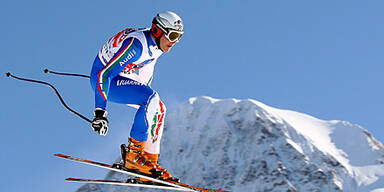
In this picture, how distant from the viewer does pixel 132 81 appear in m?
9.95

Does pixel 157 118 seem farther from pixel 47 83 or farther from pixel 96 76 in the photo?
pixel 47 83

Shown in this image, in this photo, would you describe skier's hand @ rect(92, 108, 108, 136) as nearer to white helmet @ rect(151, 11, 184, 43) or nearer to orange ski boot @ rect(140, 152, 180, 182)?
orange ski boot @ rect(140, 152, 180, 182)

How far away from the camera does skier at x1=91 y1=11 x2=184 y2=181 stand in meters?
9.61

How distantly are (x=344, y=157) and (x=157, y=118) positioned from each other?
169 meters

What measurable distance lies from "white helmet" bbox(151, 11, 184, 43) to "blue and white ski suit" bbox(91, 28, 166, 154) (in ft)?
0.48

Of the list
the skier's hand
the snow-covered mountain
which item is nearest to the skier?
the skier's hand

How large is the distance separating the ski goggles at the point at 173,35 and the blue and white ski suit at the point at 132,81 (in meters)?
0.25

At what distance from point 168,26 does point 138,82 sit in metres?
1.02

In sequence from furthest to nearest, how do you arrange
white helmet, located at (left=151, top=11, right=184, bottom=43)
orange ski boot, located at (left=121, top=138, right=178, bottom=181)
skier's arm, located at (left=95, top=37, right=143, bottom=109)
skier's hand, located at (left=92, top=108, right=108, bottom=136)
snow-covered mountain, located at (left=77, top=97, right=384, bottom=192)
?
snow-covered mountain, located at (left=77, top=97, right=384, bottom=192), orange ski boot, located at (left=121, top=138, right=178, bottom=181), white helmet, located at (left=151, top=11, right=184, bottom=43), skier's arm, located at (left=95, top=37, right=143, bottom=109), skier's hand, located at (left=92, top=108, right=108, bottom=136)

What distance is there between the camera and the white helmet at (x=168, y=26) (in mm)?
9680

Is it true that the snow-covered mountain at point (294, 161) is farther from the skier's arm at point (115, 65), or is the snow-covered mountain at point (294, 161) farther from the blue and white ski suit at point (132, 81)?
the skier's arm at point (115, 65)

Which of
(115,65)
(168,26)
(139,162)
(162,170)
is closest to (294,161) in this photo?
(162,170)

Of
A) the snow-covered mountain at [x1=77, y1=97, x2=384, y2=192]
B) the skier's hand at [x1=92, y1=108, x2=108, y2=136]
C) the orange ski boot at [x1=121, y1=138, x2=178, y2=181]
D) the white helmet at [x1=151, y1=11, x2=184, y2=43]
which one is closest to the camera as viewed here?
the skier's hand at [x1=92, y1=108, x2=108, y2=136]

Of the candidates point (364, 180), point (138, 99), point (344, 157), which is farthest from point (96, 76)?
point (344, 157)
